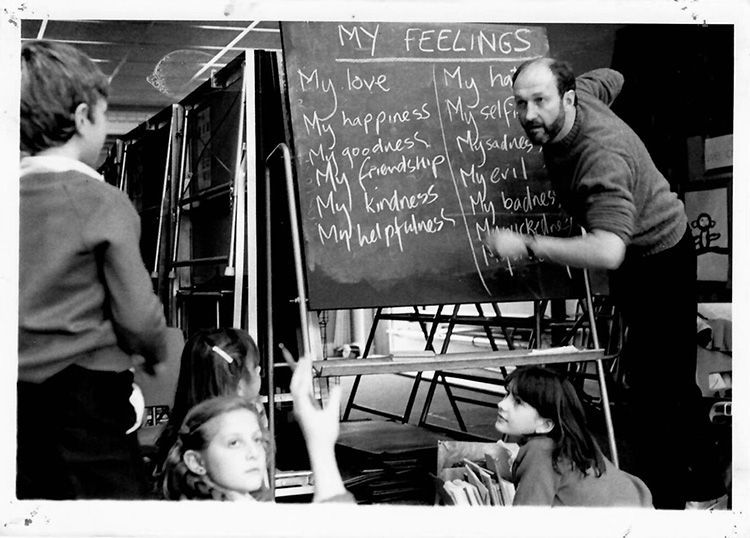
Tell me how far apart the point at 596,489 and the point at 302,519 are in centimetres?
84

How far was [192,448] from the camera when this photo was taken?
2242mm

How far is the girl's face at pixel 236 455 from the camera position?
217cm

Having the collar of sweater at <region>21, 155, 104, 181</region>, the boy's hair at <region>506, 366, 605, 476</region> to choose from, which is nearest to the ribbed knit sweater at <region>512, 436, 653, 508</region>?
the boy's hair at <region>506, 366, 605, 476</region>

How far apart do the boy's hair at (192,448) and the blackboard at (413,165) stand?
43 cm

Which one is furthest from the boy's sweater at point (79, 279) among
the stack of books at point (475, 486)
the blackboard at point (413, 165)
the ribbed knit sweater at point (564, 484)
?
the ribbed knit sweater at point (564, 484)

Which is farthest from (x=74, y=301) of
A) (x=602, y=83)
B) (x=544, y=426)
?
(x=602, y=83)

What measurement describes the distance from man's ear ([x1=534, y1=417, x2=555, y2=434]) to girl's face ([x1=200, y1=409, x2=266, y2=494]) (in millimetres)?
848

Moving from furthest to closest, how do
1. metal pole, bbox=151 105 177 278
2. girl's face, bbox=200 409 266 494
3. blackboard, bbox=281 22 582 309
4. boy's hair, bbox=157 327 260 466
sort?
metal pole, bbox=151 105 177 278 → blackboard, bbox=281 22 582 309 → boy's hair, bbox=157 327 260 466 → girl's face, bbox=200 409 266 494

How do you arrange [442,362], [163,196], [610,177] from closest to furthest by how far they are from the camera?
[442,362] < [610,177] < [163,196]

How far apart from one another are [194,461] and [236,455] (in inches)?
5.9

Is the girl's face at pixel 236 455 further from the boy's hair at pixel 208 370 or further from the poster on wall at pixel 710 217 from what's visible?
the poster on wall at pixel 710 217

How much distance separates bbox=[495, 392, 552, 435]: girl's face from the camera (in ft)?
8.34

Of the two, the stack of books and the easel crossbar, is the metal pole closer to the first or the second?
the easel crossbar

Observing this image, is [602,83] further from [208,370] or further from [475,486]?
[208,370]
